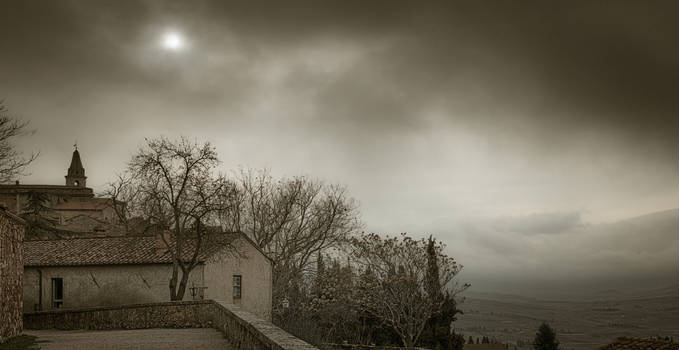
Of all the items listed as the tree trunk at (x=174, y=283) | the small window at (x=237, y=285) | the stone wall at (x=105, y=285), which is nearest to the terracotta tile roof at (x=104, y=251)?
the stone wall at (x=105, y=285)

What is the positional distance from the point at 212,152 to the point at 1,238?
13.5m

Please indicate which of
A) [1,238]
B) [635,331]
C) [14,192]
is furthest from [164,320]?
[635,331]

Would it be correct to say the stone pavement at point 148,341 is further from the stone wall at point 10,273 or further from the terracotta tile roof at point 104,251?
the terracotta tile roof at point 104,251

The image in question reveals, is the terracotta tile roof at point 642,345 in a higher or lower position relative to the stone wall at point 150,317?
lower

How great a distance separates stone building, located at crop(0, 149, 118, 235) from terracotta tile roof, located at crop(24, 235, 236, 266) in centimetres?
2809

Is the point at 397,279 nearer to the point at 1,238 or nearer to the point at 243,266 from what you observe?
the point at 243,266

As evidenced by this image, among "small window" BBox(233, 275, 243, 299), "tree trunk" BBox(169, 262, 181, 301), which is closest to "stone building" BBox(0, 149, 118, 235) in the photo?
"small window" BBox(233, 275, 243, 299)

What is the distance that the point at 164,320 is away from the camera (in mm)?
20484

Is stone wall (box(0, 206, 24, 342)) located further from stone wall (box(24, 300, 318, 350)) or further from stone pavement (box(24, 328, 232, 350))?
stone wall (box(24, 300, 318, 350))

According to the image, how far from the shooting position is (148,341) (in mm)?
15641

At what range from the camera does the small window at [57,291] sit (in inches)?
1167

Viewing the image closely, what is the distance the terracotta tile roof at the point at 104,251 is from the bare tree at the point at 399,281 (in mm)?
9420

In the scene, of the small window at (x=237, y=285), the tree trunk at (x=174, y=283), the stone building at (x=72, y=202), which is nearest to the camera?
the tree trunk at (x=174, y=283)

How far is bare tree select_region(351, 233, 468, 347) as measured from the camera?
34594 mm
